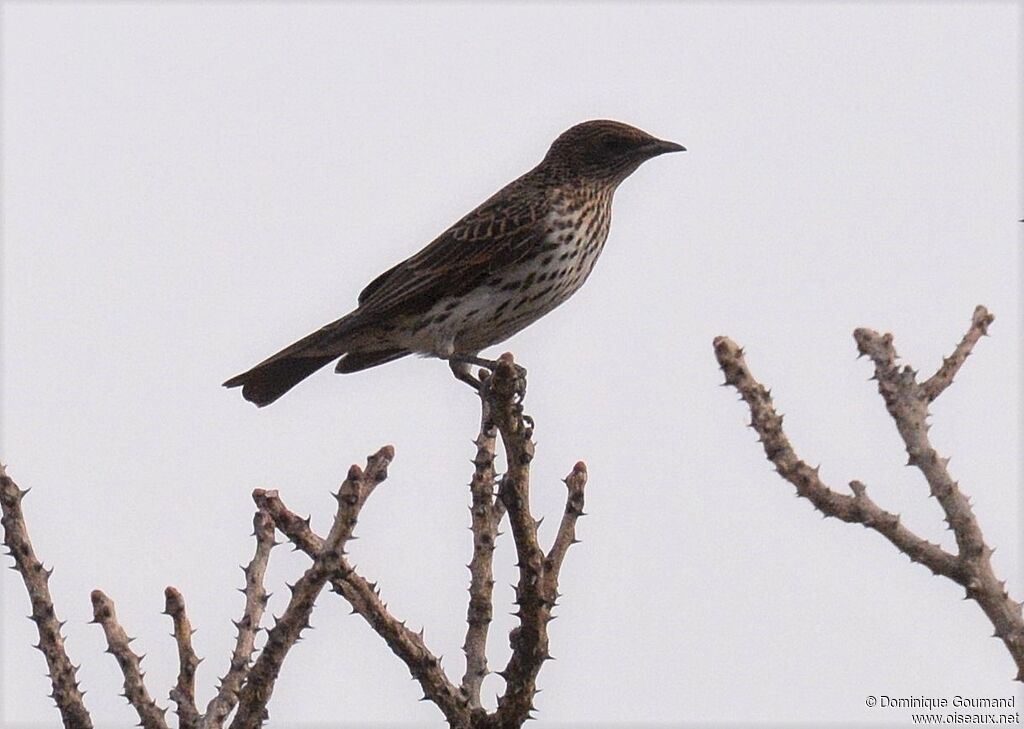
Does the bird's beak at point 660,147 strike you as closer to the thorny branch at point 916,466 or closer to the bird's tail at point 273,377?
the bird's tail at point 273,377

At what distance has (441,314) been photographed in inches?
367

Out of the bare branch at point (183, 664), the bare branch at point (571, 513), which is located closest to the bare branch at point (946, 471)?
the bare branch at point (571, 513)

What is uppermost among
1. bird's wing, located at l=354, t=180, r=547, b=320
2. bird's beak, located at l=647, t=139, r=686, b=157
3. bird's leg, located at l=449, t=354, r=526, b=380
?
bird's beak, located at l=647, t=139, r=686, b=157

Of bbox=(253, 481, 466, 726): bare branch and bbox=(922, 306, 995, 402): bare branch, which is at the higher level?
bbox=(922, 306, 995, 402): bare branch

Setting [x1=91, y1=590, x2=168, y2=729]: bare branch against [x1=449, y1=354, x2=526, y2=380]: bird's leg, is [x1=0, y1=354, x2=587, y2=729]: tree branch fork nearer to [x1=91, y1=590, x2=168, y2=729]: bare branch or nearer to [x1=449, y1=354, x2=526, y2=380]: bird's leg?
[x1=91, y1=590, x2=168, y2=729]: bare branch

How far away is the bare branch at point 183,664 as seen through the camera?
18.6 ft

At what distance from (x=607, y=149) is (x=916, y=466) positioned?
16.4 feet

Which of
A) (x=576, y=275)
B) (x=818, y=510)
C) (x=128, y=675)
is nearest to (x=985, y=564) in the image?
(x=818, y=510)

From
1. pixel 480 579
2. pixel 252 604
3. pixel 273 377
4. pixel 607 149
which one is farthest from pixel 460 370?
pixel 252 604

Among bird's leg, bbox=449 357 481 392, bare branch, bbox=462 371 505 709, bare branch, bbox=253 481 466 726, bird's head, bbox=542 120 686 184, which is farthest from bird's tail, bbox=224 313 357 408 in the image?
bare branch, bbox=253 481 466 726

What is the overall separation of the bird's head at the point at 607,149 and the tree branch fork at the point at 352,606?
12.3 ft

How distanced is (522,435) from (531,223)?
3376 millimetres

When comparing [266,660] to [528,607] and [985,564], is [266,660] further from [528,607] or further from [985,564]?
[985,564]

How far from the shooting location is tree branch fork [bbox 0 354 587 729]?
5.46 m
